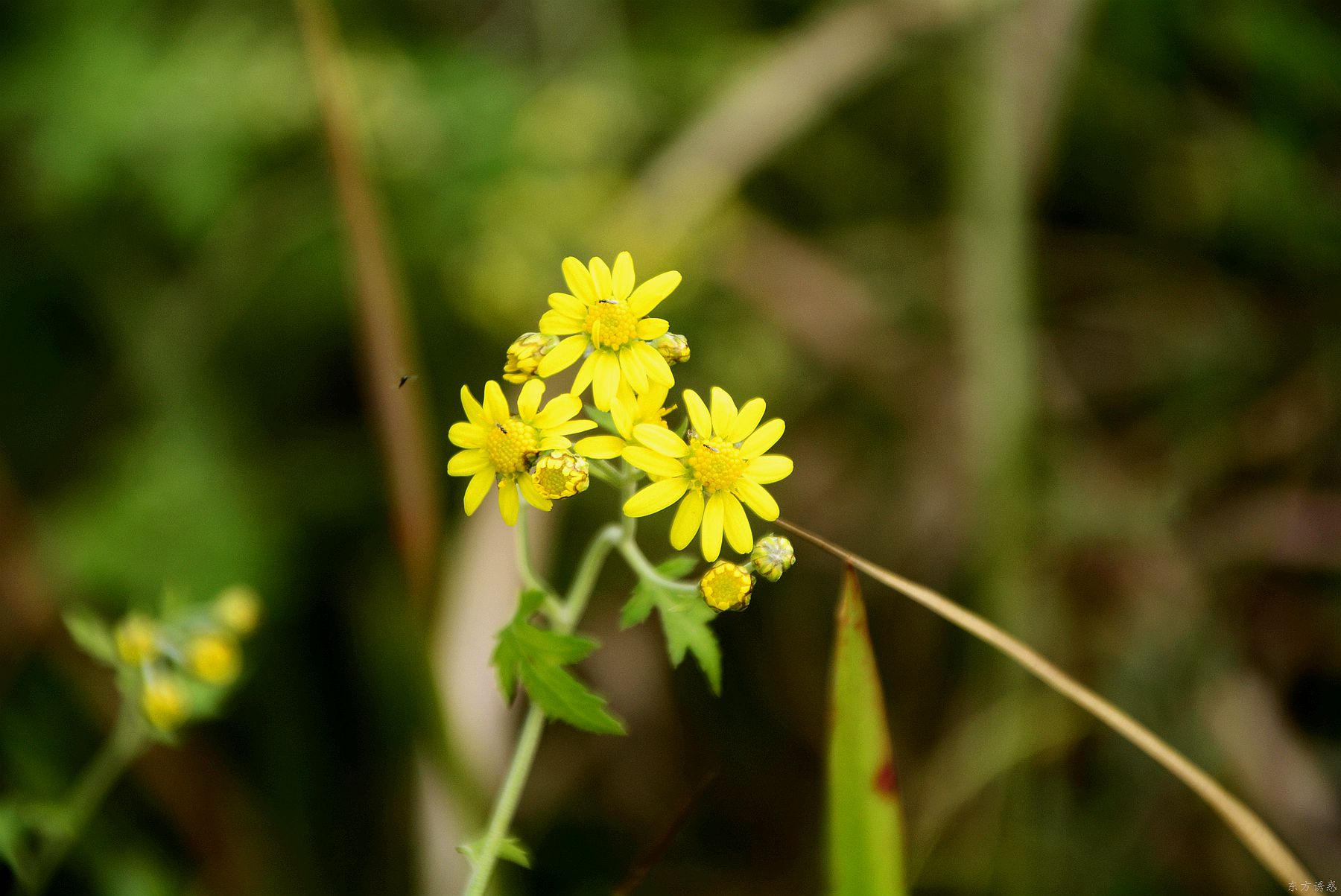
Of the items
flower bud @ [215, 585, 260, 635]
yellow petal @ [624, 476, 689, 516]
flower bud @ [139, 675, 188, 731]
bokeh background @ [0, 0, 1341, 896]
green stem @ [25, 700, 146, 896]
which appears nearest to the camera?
yellow petal @ [624, 476, 689, 516]

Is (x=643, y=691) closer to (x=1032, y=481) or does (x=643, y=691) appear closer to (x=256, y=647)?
(x=256, y=647)

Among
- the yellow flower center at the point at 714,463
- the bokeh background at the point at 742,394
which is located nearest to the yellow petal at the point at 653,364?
the yellow flower center at the point at 714,463

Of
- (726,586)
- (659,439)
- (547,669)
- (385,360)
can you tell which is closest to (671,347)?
(659,439)

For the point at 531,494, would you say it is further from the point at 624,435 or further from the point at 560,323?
the point at 560,323

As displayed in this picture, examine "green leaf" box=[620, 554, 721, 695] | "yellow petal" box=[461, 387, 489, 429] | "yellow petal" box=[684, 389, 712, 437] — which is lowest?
"green leaf" box=[620, 554, 721, 695]

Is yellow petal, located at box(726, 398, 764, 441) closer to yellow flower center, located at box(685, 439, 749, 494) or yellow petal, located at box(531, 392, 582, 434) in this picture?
yellow flower center, located at box(685, 439, 749, 494)

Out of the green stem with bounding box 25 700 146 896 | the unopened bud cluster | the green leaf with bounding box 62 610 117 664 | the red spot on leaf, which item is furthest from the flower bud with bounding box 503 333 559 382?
the green stem with bounding box 25 700 146 896

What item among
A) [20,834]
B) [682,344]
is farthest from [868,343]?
[20,834]

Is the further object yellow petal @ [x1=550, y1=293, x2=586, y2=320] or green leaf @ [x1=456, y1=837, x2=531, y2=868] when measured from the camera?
yellow petal @ [x1=550, y1=293, x2=586, y2=320]

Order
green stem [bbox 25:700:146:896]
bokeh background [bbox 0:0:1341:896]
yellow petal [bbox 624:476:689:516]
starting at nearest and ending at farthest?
yellow petal [bbox 624:476:689:516]
green stem [bbox 25:700:146:896]
bokeh background [bbox 0:0:1341:896]
